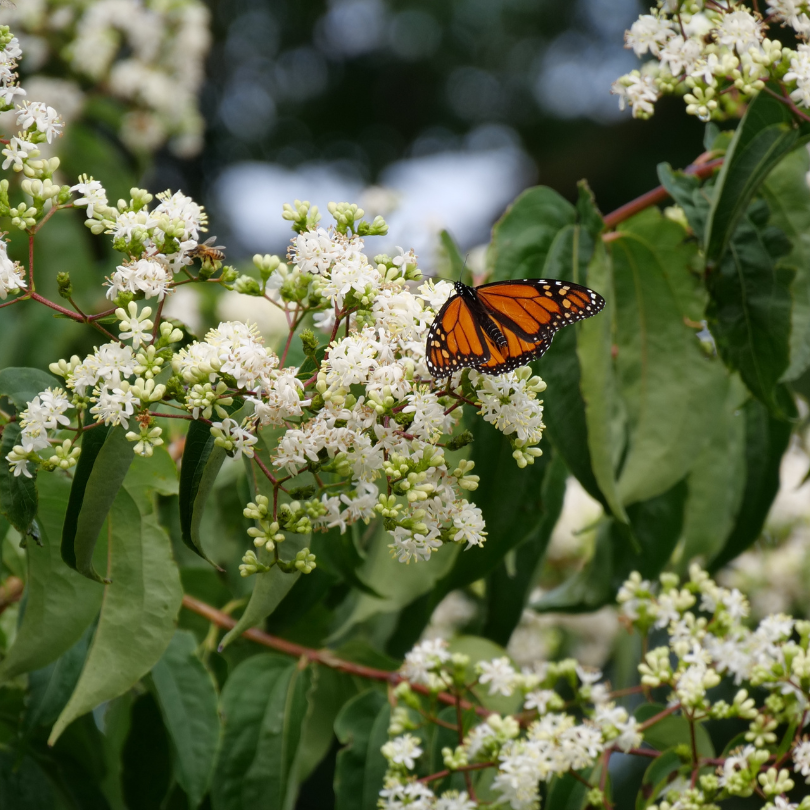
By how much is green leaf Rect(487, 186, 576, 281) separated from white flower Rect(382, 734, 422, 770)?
88 cm

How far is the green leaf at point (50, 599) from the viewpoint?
136 centimetres

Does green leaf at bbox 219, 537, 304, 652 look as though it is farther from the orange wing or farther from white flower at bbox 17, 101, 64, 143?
white flower at bbox 17, 101, 64, 143

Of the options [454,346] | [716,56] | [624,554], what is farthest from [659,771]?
[716,56]

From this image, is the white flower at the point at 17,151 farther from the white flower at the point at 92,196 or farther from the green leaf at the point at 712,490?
the green leaf at the point at 712,490

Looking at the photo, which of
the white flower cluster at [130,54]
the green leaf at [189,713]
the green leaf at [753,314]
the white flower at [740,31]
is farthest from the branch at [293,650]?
the white flower cluster at [130,54]

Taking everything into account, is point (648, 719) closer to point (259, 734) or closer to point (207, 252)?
point (259, 734)

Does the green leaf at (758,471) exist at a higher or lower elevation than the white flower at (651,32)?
lower

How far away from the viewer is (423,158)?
834cm

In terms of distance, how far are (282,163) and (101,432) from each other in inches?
288

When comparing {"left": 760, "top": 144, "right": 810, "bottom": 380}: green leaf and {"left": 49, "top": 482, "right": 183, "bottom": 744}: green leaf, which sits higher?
{"left": 760, "top": 144, "right": 810, "bottom": 380}: green leaf

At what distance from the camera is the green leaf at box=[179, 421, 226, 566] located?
114 centimetres

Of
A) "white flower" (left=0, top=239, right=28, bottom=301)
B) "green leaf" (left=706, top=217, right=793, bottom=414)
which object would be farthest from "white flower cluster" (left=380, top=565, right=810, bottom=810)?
"white flower" (left=0, top=239, right=28, bottom=301)

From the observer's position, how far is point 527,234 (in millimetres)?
1815

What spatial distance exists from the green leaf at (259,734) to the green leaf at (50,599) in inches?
17.1
